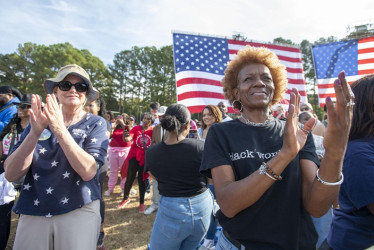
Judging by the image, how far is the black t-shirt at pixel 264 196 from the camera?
1.26 meters

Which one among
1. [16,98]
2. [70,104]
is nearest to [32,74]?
[16,98]

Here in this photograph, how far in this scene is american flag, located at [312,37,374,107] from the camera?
8289 mm

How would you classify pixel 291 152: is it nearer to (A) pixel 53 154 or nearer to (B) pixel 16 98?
(A) pixel 53 154

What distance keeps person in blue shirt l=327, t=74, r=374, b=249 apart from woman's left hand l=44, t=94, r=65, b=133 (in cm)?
206

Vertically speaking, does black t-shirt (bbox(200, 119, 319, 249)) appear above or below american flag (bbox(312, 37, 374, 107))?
below

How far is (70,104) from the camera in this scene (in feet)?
6.45

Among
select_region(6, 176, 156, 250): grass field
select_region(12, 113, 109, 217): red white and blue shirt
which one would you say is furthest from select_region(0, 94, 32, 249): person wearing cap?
select_region(12, 113, 109, 217): red white and blue shirt

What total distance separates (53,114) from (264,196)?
1671mm

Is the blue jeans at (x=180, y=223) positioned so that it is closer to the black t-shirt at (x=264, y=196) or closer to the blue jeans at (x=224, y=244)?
the blue jeans at (x=224, y=244)

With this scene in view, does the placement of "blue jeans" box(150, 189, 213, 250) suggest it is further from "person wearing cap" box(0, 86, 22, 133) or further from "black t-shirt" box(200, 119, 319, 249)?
"person wearing cap" box(0, 86, 22, 133)

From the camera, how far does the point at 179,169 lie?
7.75ft

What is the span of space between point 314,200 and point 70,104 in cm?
209

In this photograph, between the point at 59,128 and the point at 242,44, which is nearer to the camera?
the point at 59,128

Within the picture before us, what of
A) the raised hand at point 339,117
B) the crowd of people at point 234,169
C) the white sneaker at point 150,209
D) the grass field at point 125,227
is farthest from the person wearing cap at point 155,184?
the raised hand at point 339,117
